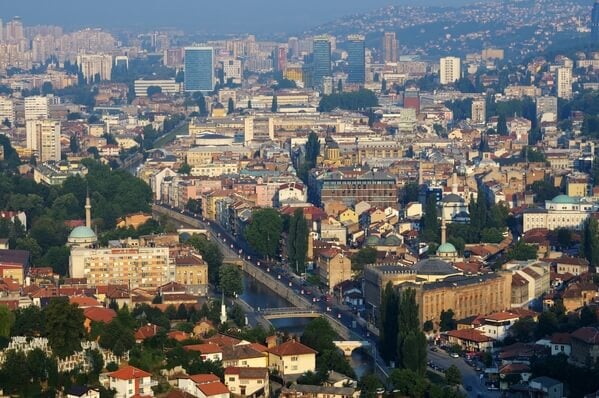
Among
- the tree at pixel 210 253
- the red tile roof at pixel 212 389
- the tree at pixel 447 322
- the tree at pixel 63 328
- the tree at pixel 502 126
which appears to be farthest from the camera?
the tree at pixel 502 126

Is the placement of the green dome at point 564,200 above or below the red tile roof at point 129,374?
above

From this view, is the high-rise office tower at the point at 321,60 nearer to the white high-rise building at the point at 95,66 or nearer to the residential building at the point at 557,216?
the white high-rise building at the point at 95,66

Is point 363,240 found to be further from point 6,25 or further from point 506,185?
point 6,25

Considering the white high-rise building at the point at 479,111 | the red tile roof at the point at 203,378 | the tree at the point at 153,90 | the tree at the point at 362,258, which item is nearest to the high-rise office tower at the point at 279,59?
the tree at the point at 153,90

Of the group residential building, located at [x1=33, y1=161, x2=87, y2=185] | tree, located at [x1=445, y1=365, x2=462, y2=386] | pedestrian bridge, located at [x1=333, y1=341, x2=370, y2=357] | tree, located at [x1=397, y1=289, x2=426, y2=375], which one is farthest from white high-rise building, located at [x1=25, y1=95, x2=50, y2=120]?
tree, located at [x1=445, y1=365, x2=462, y2=386]

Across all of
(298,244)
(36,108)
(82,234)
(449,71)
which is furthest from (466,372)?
(449,71)

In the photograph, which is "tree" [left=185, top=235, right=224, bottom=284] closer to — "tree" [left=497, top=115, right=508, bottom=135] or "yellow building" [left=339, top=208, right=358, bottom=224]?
"yellow building" [left=339, top=208, right=358, bottom=224]

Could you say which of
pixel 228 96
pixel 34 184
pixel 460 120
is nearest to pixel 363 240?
pixel 34 184

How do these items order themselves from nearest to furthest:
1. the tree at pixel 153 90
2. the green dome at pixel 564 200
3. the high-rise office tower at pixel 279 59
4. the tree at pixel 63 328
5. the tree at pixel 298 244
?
the tree at pixel 63 328, the tree at pixel 298 244, the green dome at pixel 564 200, the tree at pixel 153 90, the high-rise office tower at pixel 279 59
